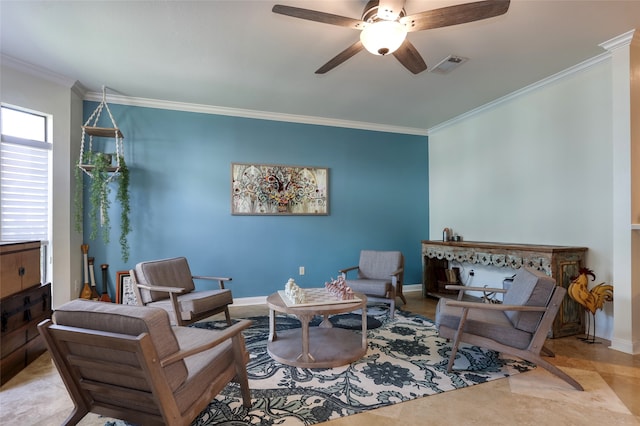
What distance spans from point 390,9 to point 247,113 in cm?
309

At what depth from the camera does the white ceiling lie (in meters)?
2.57

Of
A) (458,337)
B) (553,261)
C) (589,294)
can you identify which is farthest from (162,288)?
(589,294)

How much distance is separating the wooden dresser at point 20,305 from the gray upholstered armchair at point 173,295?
30.4 inches

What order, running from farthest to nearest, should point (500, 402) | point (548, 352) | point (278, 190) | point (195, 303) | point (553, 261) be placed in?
point (278, 190)
point (553, 261)
point (195, 303)
point (548, 352)
point (500, 402)

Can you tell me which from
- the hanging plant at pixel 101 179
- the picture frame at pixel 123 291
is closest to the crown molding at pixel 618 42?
the hanging plant at pixel 101 179

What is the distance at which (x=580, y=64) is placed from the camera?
349 cm

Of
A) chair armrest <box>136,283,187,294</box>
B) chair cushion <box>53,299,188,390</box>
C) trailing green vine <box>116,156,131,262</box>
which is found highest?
trailing green vine <box>116,156,131,262</box>

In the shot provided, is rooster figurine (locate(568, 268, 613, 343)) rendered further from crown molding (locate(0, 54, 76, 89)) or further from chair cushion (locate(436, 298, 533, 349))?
crown molding (locate(0, 54, 76, 89))

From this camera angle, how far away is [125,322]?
4.78 ft

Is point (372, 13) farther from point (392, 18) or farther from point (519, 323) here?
point (519, 323)

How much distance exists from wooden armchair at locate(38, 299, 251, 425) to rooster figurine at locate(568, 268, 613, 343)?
3.34 m

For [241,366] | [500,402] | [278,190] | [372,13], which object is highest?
[372,13]

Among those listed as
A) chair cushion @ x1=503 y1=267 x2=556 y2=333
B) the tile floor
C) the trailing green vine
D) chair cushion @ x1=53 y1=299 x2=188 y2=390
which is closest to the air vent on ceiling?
chair cushion @ x1=503 y1=267 x2=556 y2=333

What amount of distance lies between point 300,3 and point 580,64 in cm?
301
